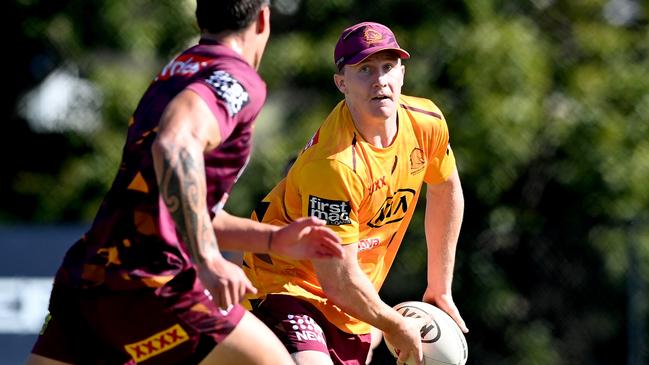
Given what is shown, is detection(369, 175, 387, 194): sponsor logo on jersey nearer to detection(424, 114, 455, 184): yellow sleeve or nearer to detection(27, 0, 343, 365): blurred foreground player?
detection(424, 114, 455, 184): yellow sleeve

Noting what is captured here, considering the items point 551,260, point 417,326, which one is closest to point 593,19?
point 551,260

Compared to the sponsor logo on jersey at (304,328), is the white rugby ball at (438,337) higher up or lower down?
lower down

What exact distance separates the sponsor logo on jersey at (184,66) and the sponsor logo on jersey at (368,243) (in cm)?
160

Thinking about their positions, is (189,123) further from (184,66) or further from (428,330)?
(428,330)

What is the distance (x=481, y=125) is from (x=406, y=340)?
17.6ft

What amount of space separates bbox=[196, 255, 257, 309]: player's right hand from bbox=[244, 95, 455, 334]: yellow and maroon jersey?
4.67 ft

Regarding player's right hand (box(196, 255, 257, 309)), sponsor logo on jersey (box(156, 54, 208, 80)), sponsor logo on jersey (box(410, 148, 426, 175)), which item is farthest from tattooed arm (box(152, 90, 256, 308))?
sponsor logo on jersey (box(410, 148, 426, 175))

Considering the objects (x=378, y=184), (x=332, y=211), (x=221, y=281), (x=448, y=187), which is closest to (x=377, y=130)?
(x=378, y=184)

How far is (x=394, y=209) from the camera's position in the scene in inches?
206

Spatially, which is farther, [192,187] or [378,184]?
[378,184]

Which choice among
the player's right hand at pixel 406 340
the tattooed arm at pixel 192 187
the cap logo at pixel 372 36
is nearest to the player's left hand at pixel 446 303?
the player's right hand at pixel 406 340

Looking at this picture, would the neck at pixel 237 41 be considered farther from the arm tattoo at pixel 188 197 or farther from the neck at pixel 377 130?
the neck at pixel 377 130

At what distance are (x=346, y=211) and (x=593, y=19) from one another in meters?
6.42

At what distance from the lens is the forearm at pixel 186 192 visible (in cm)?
344
